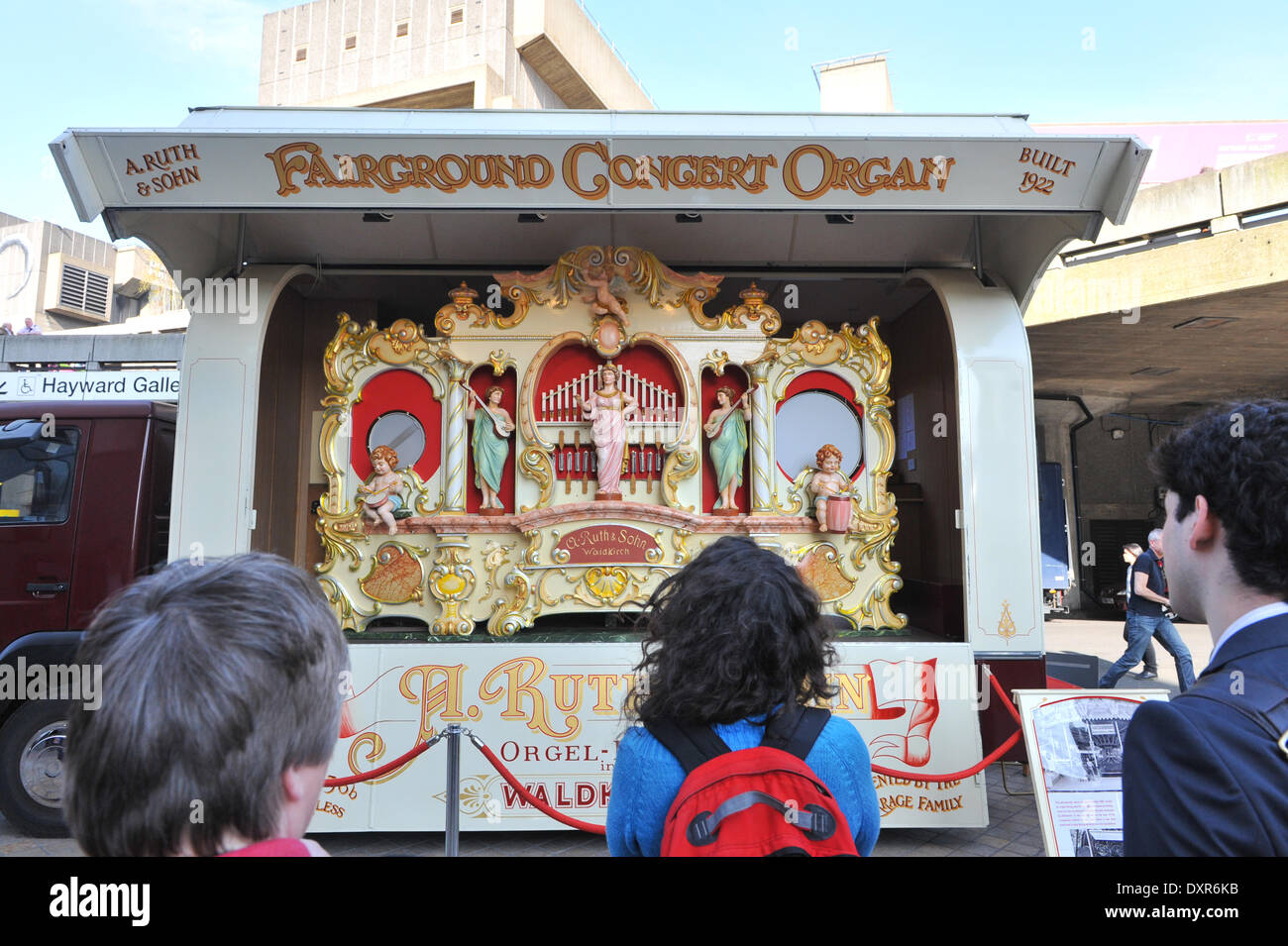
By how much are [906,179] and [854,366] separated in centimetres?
159

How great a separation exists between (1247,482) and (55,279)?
101 ft

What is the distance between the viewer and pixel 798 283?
22.4 feet

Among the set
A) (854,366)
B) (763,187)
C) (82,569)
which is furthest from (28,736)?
(854,366)

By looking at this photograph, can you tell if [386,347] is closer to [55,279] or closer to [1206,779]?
[1206,779]

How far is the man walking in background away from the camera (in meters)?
7.26

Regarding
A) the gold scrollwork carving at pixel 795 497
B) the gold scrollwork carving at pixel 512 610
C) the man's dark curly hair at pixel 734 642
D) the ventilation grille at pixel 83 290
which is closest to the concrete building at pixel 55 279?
the ventilation grille at pixel 83 290

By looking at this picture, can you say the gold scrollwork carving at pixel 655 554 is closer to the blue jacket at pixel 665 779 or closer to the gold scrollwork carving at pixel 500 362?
the gold scrollwork carving at pixel 500 362

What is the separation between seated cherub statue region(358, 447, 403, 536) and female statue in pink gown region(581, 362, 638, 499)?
1457 millimetres

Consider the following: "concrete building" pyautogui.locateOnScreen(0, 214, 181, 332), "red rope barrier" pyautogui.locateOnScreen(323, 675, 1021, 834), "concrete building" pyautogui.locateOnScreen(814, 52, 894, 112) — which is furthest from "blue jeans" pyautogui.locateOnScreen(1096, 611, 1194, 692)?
"concrete building" pyautogui.locateOnScreen(0, 214, 181, 332)

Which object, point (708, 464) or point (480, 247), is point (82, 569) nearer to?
point (480, 247)

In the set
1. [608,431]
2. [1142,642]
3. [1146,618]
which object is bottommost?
[1142,642]

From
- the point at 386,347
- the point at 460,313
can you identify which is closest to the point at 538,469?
the point at 460,313

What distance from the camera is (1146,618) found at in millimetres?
7379

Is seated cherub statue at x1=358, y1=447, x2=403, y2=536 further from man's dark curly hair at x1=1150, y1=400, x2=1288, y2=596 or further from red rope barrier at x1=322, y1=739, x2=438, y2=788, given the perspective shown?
man's dark curly hair at x1=1150, y1=400, x2=1288, y2=596
